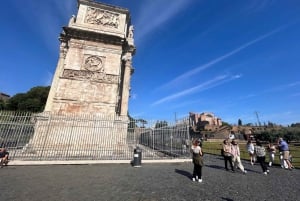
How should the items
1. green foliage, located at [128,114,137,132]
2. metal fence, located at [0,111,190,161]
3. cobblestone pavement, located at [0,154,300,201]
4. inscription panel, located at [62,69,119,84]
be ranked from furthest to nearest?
inscription panel, located at [62,69,119,84] → green foliage, located at [128,114,137,132] → metal fence, located at [0,111,190,161] → cobblestone pavement, located at [0,154,300,201]

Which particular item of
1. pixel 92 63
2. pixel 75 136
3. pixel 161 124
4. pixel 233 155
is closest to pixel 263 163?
pixel 233 155

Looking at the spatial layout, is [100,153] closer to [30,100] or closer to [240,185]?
[240,185]

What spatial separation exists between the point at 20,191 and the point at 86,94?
30.6 feet

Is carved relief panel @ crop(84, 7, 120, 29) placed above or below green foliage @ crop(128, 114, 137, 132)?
above

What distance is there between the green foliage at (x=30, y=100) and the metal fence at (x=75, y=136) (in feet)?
120

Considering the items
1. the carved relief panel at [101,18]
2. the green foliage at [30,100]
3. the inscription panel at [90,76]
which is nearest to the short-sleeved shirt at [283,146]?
the inscription panel at [90,76]

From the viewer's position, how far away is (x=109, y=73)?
14.8 m

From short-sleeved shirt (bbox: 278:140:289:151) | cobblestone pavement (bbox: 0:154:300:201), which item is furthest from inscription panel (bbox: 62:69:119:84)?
short-sleeved shirt (bbox: 278:140:289:151)

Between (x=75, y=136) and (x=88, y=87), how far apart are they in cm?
421

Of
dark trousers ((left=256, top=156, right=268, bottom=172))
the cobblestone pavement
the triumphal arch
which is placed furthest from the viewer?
the triumphal arch

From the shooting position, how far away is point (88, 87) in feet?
46.1

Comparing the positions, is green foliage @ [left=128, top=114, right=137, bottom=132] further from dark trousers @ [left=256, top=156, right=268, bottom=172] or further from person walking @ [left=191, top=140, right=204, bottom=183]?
dark trousers @ [left=256, top=156, right=268, bottom=172]

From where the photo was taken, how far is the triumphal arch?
11.7m

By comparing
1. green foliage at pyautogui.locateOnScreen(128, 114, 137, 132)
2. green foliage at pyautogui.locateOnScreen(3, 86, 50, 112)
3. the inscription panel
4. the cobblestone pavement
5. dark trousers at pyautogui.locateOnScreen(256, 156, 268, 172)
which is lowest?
the cobblestone pavement
